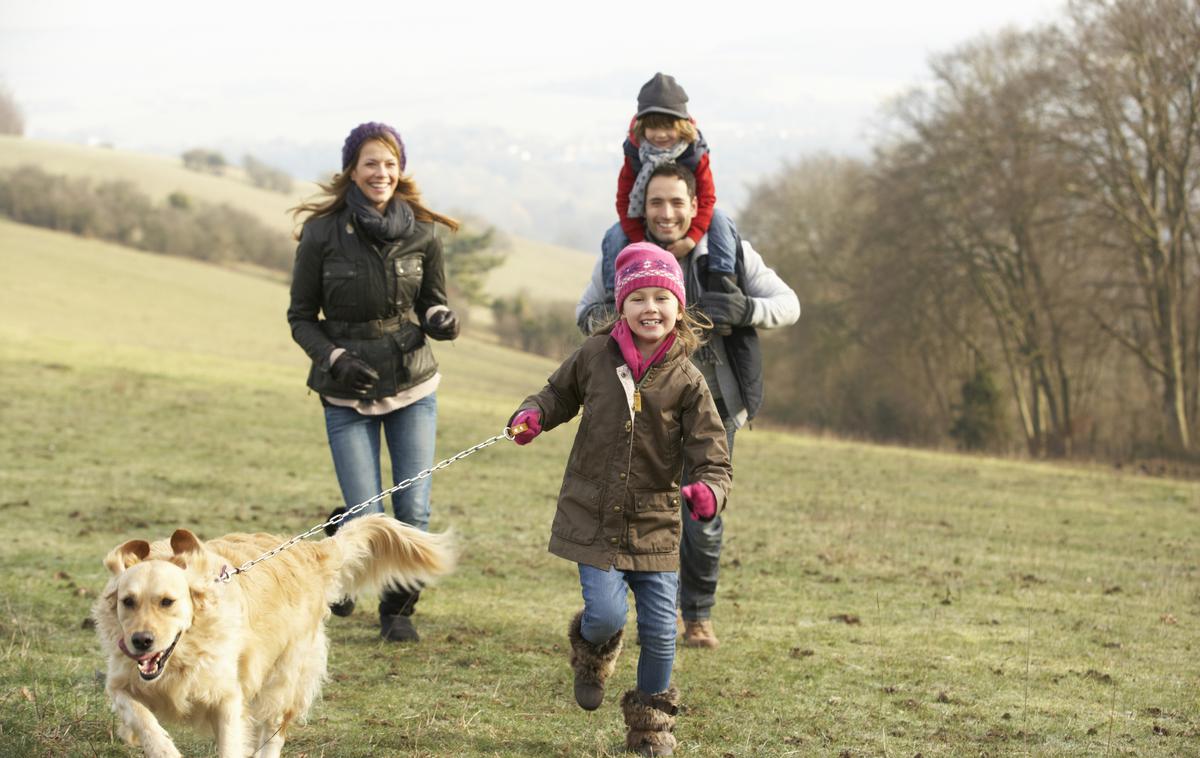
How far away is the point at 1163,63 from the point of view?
97.2ft

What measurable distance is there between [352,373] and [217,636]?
2.31 metres

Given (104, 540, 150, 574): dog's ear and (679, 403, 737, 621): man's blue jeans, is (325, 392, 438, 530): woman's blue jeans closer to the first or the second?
(679, 403, 737, 621): man's blue jeans

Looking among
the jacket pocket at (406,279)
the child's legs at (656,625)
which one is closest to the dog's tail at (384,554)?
the child's legs at (656,625)

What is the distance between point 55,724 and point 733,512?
10.1 meters

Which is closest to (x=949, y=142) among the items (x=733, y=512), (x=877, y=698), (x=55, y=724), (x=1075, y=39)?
(x=1075, y=39)

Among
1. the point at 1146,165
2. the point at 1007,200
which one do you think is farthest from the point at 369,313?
the point at 1146,165

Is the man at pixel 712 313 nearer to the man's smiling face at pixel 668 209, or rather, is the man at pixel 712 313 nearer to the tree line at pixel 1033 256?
the man's smiling face at pixel 668 209

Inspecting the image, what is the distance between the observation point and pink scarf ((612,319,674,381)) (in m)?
5.12

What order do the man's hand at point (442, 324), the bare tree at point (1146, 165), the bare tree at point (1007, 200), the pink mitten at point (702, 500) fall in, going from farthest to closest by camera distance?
the bare tree at point (1007, 200) → the bare tree at point (1146, 165) → the man's hand at point (442, 324) → the pink mitten at point (702, 500)

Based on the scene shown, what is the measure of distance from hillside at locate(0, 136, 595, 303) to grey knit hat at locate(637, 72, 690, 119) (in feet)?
232

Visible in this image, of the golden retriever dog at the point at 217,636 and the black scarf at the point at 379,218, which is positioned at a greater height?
the black scarf at the point at 379,218

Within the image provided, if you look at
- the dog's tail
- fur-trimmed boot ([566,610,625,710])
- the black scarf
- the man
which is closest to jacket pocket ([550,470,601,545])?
fur-trimmed boot ([566,610,625,710])

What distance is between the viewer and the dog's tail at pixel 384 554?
5.68 m

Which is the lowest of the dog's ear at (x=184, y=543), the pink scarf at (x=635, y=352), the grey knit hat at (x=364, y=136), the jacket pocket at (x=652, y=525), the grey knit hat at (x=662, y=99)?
the dog's ear at (x=184, y=543)
